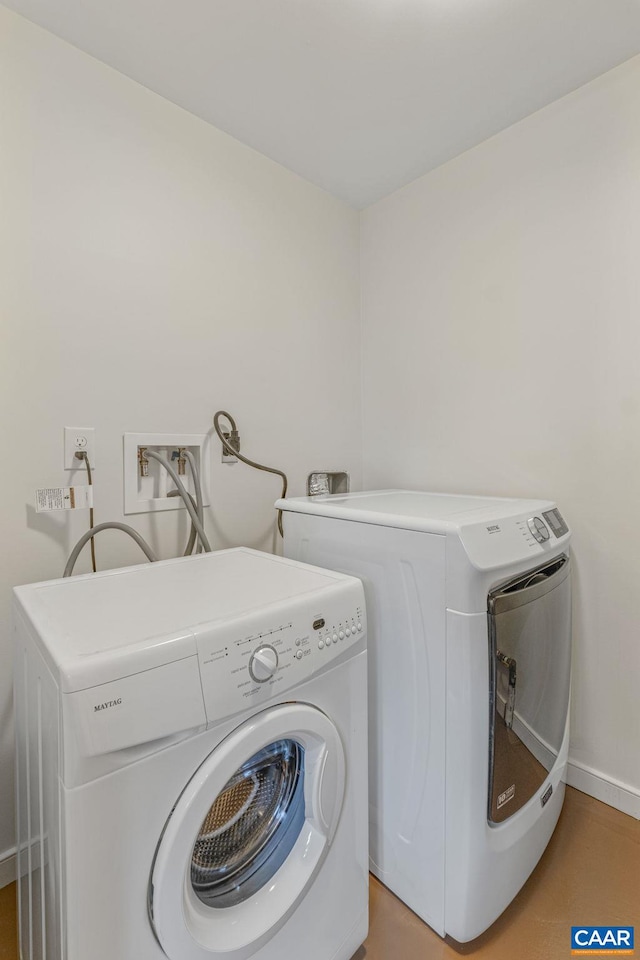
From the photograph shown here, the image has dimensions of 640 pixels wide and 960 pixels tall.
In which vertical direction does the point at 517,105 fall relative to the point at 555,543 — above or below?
above

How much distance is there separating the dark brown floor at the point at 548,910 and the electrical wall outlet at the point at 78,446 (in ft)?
3.65

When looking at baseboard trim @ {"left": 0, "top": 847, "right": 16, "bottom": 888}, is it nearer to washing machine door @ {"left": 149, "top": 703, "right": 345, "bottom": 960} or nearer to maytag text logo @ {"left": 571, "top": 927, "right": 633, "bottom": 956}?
washing machine door @ {"left": 149, "top": 703, "right": 345, "bottom": 960}

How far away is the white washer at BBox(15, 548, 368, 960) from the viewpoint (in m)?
0.64

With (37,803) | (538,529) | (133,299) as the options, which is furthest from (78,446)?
(538,529)

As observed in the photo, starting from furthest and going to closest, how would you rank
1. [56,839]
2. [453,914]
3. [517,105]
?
[517,105] → [453,914] → [56,839]

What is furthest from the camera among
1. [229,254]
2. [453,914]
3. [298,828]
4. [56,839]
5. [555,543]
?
[229,254]

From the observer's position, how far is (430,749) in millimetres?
1081

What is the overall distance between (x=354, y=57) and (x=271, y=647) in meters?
1.60

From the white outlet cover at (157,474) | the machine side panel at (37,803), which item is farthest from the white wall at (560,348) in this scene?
the machine side panel at (37,803)

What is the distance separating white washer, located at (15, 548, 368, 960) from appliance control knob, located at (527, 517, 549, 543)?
1.57 ft

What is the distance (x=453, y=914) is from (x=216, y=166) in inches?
88.5

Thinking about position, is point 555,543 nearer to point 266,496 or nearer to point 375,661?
point 375,661

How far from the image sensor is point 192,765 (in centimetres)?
72

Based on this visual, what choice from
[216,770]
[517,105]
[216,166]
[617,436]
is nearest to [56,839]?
[216,770]
